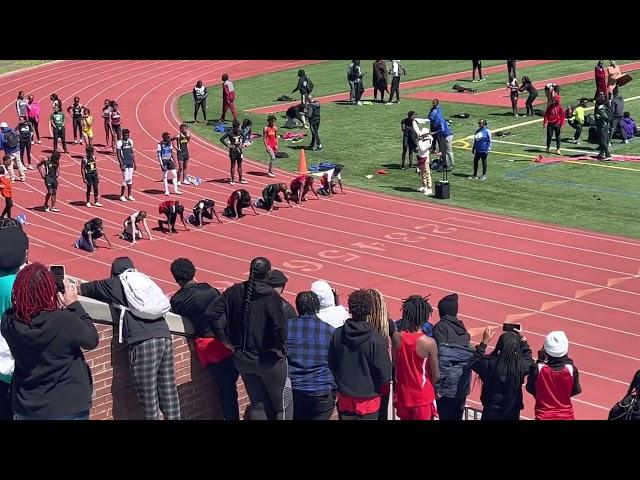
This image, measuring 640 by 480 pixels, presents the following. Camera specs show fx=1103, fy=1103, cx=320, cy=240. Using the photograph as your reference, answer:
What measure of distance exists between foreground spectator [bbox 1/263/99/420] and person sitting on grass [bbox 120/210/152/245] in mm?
13956

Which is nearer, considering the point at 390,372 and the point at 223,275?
the point at 390,372

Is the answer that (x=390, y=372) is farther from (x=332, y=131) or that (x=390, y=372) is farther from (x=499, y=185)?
(x=332, y=131)

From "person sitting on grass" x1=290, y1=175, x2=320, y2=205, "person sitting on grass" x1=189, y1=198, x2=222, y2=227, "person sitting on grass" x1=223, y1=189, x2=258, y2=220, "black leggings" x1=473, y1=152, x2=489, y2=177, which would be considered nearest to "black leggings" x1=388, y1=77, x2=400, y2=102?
"black leggings" x1=473, y1=152, x2=489, y2=177

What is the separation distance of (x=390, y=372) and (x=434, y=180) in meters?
17.3

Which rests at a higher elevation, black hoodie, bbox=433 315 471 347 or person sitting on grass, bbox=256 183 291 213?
black hoodie, bbox=433 315 471 347

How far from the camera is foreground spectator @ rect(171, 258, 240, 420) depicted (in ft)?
26.1

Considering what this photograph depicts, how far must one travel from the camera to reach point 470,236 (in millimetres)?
20391

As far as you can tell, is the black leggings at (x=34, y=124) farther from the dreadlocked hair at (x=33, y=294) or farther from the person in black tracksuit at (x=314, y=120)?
the dreadlocked hair at (x=33, y=294)

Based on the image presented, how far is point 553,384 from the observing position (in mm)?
8391

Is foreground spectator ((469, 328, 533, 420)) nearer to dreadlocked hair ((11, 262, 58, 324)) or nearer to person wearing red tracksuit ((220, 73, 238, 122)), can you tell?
dreadlocked hair ((11, 262, 58, 324))

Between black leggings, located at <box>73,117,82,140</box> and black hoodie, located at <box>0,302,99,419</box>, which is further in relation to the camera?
black leggings, located at <box>73,117,82,140</box>

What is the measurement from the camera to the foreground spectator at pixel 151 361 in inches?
287
